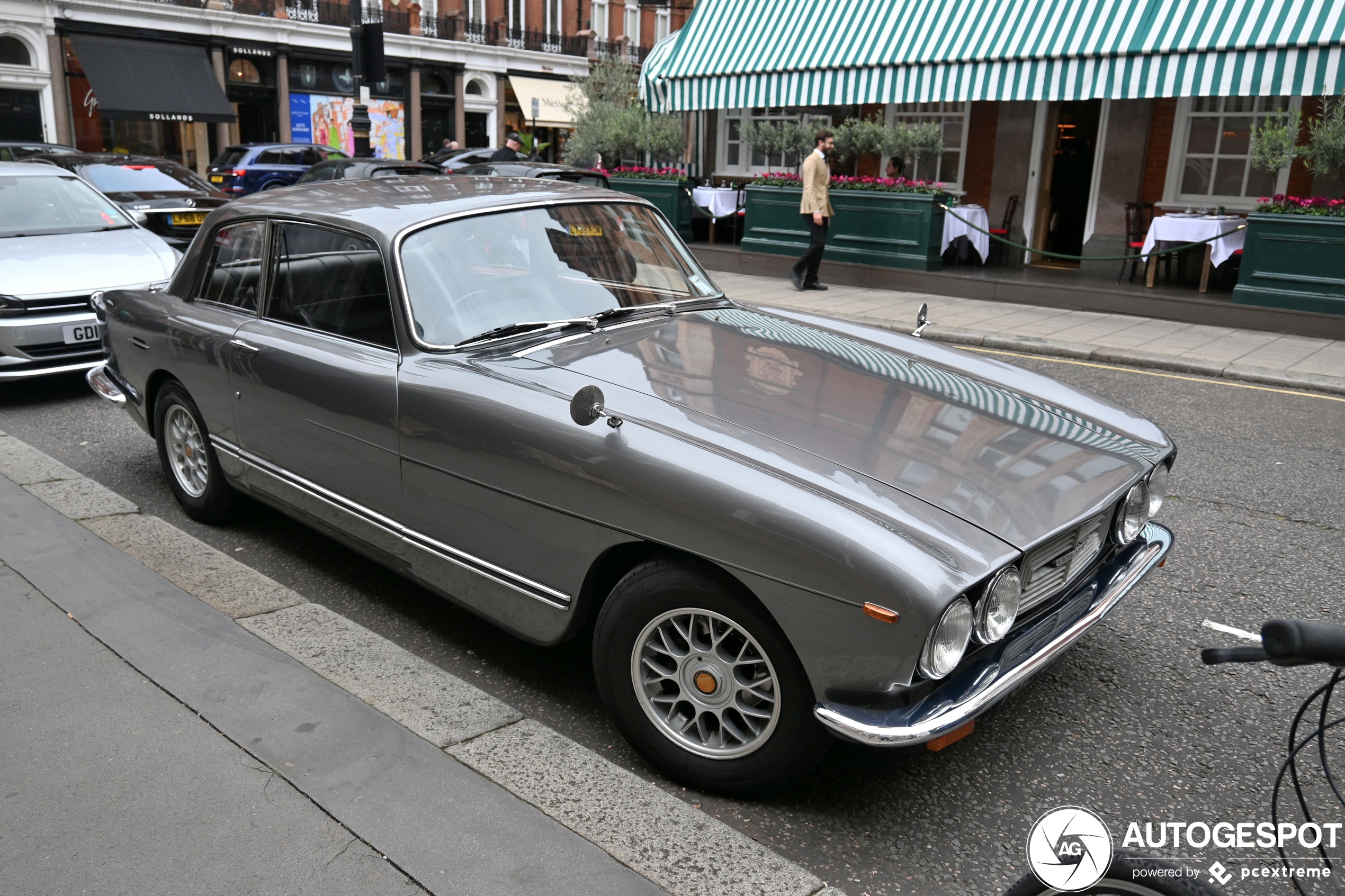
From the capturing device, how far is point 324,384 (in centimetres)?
379

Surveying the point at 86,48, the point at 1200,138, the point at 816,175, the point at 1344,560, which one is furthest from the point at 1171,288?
the point at 86,48

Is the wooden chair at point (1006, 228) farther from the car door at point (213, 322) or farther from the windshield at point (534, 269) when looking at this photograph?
the car door at point (213, 322)

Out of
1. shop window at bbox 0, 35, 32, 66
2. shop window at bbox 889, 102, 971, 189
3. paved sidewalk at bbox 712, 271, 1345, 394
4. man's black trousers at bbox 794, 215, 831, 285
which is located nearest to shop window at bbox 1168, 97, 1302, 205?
shop window at bbox 889, 102, 971, 189

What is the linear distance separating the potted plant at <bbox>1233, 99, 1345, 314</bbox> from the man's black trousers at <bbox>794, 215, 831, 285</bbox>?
4.70 meters

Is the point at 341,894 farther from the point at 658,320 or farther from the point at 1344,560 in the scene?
the point at 1344,560

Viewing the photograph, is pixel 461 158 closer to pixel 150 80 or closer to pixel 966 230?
pixel 966 230

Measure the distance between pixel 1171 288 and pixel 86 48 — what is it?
31357 mm

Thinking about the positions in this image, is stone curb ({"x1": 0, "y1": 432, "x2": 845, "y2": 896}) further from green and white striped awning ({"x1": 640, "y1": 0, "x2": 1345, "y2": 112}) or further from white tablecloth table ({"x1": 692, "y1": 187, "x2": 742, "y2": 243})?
white tablecloth table ({"x1": 692, "y1": 187, "x2": 742, "y2": 243})

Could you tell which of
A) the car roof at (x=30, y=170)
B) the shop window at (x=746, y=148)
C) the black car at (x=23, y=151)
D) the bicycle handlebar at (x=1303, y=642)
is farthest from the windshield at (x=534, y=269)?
the black car at (x=23, y=151)

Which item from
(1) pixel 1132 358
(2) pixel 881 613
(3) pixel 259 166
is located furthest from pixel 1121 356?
(3) pixel 259 166

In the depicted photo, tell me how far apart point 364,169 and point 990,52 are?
9.28m

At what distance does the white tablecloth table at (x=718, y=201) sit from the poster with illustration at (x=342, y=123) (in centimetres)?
2189

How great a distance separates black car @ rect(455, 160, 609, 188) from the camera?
46.7 feet

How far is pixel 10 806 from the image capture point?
272 centimetres
